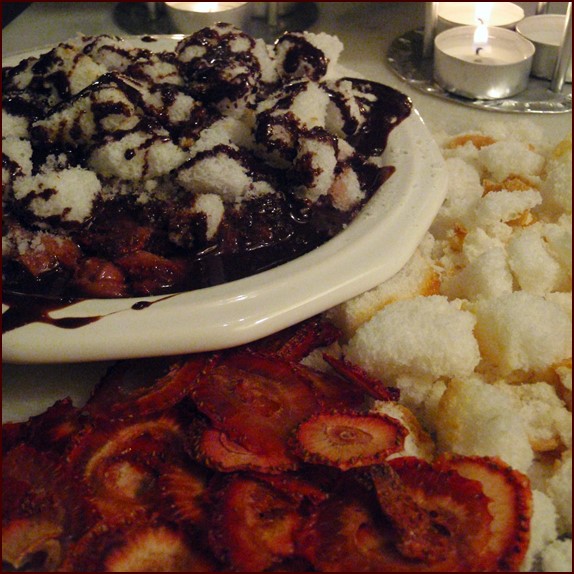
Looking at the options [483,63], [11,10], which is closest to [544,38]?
[483,63]

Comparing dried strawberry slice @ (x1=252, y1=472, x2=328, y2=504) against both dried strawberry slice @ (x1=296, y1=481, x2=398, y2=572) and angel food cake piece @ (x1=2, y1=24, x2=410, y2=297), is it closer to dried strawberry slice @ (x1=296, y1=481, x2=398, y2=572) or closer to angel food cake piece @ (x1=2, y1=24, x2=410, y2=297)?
dried strawberry slice @ (x1=296, y1=481, x2=398, y2=572)

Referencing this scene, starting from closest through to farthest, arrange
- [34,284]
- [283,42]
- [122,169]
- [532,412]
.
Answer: [532,412]
[34,284]
[122,169]
[283,42]

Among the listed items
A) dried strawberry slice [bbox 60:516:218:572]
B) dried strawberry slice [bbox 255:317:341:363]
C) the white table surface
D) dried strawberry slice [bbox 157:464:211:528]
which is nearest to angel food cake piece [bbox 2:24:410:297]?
dried strawberry slice [bbox 255:317:341:363]

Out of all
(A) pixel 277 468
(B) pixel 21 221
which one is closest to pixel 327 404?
(A) pixel 277 468

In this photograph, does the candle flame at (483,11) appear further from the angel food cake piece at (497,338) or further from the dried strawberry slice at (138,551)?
the dried strawberry slice at (138,551)

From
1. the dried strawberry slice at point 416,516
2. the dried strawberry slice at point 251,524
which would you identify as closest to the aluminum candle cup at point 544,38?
the dried strawberry slice at point 416,516

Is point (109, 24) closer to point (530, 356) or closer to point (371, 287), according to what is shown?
point (371, 287)

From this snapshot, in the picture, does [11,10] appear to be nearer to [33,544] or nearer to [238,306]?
[238,306]
